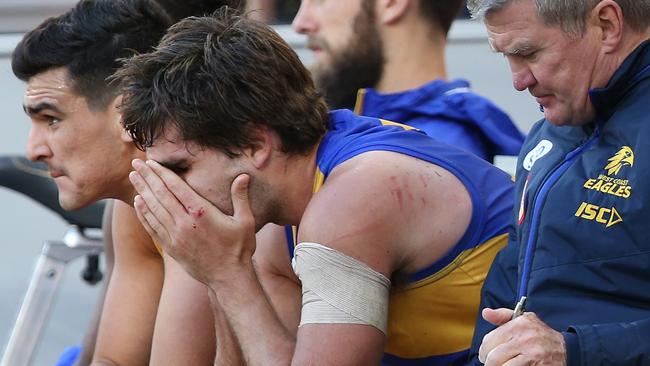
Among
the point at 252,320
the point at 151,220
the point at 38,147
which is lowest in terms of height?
the point at 38,147

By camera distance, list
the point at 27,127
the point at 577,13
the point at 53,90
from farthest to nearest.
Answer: the point at 27,127
the point at 53,90
the point at 577,13

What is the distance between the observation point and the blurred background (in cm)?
544

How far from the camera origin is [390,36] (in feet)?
14.7

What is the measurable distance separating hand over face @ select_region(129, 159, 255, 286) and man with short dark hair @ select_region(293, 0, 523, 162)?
150 centimetres

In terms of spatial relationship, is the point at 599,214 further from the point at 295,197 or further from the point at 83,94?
the point at 83,94

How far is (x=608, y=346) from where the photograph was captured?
2350 millimetres

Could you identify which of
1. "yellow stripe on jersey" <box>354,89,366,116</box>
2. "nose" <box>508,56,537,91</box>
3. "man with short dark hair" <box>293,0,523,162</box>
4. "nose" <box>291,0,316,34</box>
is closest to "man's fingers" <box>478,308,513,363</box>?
"nose" <box>508,56,537,91</box>

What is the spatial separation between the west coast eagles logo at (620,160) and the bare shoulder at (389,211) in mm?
423

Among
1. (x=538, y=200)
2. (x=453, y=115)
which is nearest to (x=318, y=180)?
(x=538, y=200)

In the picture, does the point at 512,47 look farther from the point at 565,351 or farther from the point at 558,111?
the point at 565,351

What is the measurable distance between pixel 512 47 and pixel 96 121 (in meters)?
1.42

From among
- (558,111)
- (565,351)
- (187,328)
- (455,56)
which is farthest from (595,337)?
(455,56)

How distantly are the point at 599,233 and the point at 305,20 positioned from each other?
94.0 inches

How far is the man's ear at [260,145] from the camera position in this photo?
2812 mm
